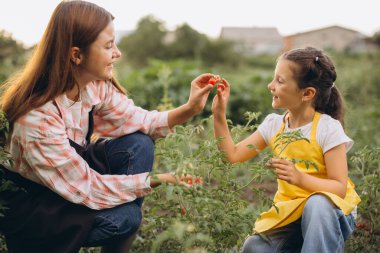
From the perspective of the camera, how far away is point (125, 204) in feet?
7.44

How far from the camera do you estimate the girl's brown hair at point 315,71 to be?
243 centimetres

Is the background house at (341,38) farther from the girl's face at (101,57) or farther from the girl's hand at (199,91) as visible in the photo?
the girl's face at (101,57)

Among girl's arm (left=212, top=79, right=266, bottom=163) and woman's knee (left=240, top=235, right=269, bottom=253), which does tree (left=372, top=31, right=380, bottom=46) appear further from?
woman's knee (left=240, top=235, right=269, bottom=253)

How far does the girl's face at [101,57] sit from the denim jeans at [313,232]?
3.55 feet

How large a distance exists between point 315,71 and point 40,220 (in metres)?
1.49

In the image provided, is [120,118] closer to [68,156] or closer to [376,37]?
[68,156]

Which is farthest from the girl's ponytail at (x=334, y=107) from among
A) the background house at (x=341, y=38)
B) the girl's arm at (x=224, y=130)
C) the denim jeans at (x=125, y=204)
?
the background house at (x=341, y=38)

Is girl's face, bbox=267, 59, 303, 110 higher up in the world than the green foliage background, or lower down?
higher up

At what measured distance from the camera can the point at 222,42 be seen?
22.7 metres

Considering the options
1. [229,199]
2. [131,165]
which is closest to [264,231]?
[229,199]

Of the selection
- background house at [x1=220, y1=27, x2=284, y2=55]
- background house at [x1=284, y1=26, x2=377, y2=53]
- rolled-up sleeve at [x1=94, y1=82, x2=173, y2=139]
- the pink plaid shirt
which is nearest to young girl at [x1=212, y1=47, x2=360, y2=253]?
rolled-up sleeve at [x1=94, y1=82, x2=173, y2=139]

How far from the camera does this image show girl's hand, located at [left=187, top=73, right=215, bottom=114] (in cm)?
247

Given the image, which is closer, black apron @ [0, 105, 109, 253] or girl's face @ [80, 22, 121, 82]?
black apron @ [0, 105, 109, 253]

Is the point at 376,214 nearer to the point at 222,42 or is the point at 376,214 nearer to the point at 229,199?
the point at 229,199
